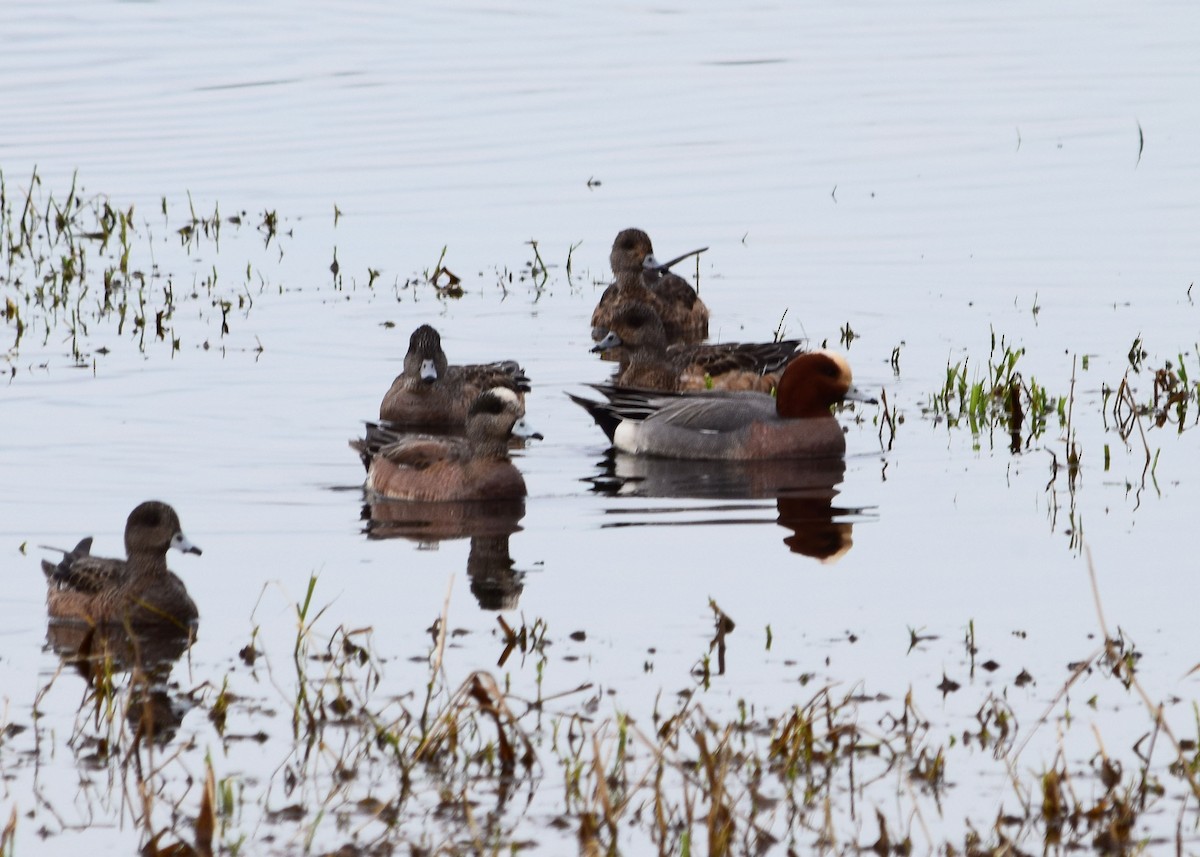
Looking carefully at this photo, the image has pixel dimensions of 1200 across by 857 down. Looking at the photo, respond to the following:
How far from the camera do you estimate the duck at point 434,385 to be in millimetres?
13664

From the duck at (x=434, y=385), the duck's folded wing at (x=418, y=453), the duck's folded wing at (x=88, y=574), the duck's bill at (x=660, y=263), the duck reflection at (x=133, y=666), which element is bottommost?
the duck reflection at (x=133, y=666)

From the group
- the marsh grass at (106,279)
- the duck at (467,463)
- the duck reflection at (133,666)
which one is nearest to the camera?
the duck reflection at (133,666)

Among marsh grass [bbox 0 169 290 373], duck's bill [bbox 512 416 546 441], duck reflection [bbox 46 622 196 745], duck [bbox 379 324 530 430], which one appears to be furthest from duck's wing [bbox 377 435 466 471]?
marsh grass [bbox 0 169 290 373]

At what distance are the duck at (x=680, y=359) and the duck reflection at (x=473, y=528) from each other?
2.96 meters

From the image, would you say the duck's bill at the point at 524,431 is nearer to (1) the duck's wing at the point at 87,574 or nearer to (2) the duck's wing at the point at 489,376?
(2) the duck's wing at the point at 489,376

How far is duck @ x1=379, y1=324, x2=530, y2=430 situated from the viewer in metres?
13.7

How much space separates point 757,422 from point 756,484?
0.80 meters

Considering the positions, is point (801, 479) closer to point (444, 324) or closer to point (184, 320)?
point (444, 324)

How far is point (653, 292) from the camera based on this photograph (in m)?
16.4

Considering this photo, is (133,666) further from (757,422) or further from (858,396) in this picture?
(858,396)

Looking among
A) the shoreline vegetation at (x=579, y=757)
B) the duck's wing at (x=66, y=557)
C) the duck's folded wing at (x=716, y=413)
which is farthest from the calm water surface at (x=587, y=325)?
the duck's folded wing at (x=716, y=413)

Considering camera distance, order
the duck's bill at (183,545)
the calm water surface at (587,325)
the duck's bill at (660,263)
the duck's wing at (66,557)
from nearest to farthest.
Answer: the calm water surface at (587,325), the duck's bill at (183,545), the duck's wing at (66,557), the duck's bill at (660,263)

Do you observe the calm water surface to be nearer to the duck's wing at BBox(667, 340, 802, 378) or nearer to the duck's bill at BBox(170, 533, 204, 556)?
the duck's bill at BBox(170, 533, 204, 556)

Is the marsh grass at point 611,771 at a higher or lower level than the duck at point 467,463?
lower
